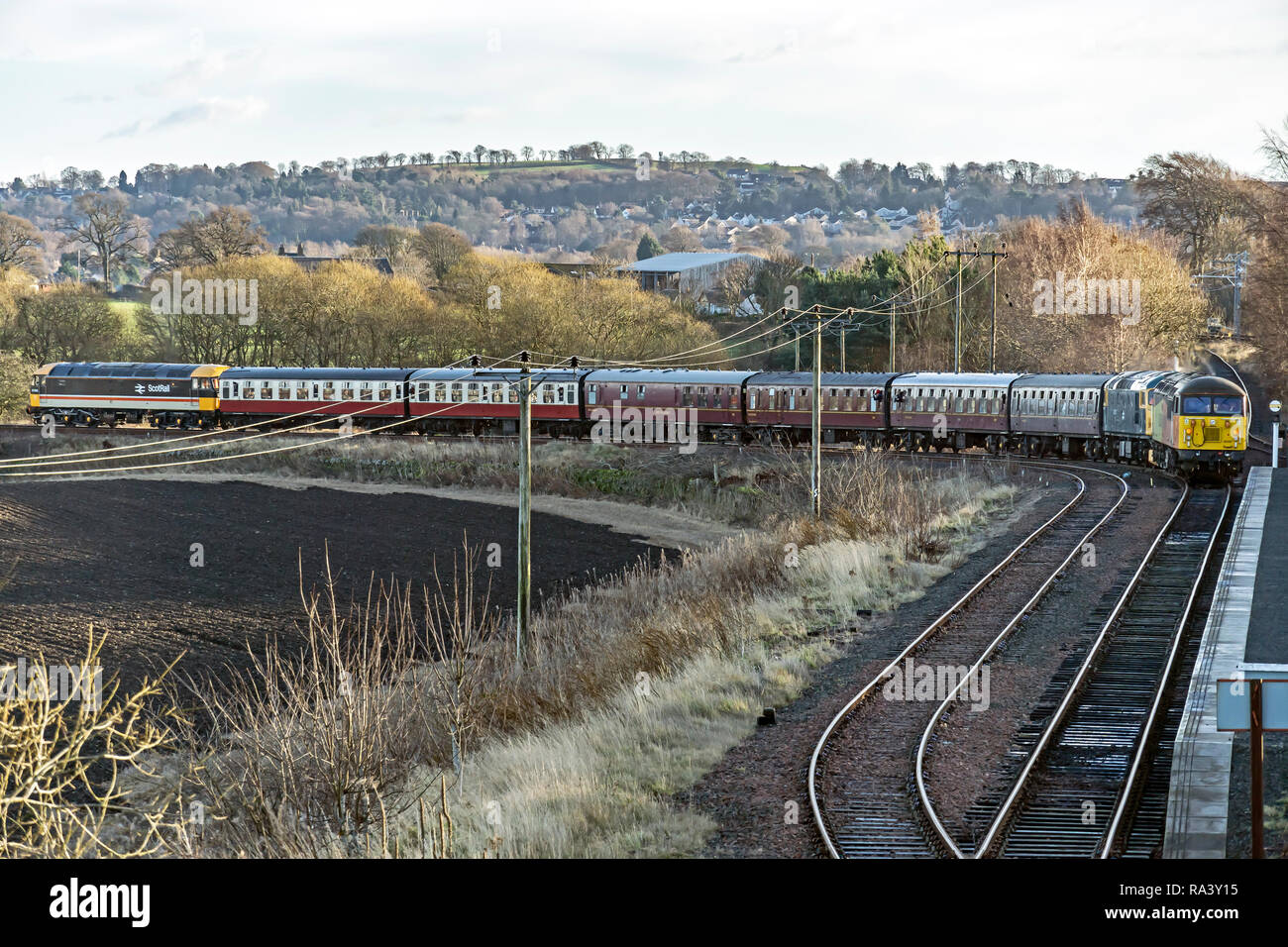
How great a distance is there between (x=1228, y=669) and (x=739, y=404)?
38968 millimetres

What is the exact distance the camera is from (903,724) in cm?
1578

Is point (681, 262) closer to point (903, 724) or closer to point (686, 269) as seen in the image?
point (686, 269)

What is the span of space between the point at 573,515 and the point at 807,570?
23.5 metres

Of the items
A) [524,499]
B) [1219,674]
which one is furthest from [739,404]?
[1219,674]

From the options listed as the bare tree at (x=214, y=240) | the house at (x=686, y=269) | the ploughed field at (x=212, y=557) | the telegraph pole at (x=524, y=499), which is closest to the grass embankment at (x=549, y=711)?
the telegraph pole at (x=524, y=499)

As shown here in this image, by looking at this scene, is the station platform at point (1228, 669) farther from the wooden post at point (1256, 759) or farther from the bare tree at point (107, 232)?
the bare tree at point (107, 232)

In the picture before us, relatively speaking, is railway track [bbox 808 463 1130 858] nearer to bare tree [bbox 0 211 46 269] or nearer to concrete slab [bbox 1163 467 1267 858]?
concrete slab [bbox 1163 467 1267 858]

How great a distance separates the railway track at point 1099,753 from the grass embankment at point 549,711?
278 centimetres

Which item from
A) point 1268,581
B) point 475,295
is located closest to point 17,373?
point 475,295

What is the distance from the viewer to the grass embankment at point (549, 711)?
12.0 meters

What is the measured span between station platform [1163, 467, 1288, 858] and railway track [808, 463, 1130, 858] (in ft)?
7.38

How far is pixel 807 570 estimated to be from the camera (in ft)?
89.8

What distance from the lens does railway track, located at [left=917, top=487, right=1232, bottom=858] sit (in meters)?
11.8

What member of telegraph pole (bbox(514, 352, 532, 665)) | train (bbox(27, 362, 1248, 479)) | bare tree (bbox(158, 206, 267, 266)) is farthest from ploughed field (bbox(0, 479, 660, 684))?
bare tree (bbox(158, 206, 267, 266))
